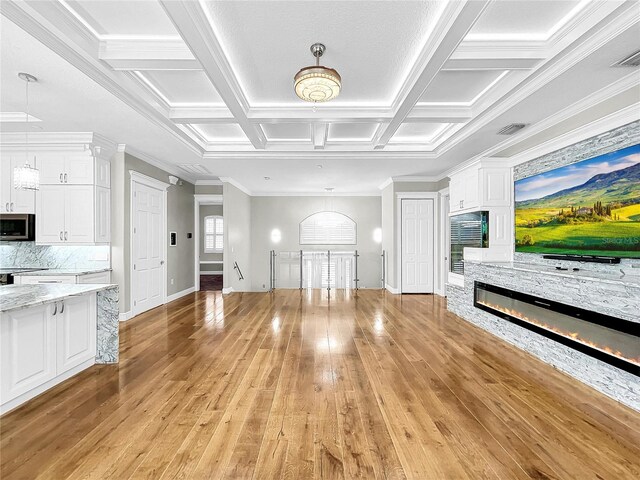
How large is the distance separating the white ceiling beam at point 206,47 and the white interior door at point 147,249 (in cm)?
297

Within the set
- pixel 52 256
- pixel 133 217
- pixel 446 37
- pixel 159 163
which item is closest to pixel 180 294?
pixel 133 217

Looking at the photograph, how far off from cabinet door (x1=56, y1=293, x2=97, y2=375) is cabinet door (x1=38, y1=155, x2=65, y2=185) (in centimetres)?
249

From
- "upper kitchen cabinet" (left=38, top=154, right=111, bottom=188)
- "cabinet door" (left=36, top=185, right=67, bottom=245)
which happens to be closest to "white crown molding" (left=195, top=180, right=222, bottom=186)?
"upper kitchen cabinet" (left=38, top=154, right=111, bottom=188)

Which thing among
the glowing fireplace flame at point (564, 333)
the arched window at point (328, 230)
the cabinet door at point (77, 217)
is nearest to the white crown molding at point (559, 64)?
the glowing fireplace flame at point (564, 333)

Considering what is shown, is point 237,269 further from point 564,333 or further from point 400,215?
point 564,333

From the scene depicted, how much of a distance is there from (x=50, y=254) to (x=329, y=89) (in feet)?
16.6

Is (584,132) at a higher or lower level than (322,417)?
Answer: higher

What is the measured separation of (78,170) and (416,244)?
21.9ft

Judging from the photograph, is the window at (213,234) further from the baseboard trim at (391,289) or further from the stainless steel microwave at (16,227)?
the stainless steel microwave at (16,227)

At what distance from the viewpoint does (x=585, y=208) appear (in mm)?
3592

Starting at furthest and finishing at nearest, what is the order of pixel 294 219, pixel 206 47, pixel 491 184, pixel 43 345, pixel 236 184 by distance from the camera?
pixel 294 219
pixel 236 184
pixel 491 184
pixel 43 345
pixel 206 47

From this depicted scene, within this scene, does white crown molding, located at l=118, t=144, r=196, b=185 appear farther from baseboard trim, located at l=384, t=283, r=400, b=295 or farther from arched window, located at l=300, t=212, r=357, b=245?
baseboard trim, located at l=384, t=283, r=400, b=295

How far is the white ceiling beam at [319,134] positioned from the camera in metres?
4.40

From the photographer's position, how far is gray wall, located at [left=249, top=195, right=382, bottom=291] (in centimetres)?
961
